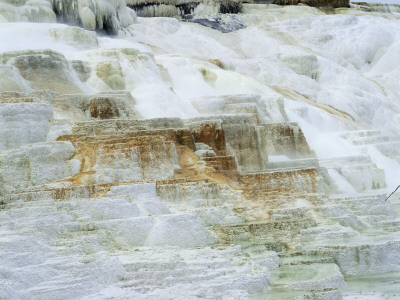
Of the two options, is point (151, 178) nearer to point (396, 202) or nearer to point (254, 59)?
point (396, 202)

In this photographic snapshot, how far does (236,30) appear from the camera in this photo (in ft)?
108

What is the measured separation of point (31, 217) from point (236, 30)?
83.1ft

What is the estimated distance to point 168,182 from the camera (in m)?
11.1

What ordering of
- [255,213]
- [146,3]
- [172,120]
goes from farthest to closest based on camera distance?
[146,3] → [172,120] → [255,213]

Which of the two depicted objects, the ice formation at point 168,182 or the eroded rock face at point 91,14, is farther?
the eroded rock face at point 91,14

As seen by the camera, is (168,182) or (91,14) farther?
(91,14)

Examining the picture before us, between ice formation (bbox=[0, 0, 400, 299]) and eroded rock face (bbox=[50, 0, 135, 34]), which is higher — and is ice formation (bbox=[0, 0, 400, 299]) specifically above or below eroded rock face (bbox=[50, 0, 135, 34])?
below

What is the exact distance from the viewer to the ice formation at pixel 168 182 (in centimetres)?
761

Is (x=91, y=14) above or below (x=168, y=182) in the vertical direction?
above

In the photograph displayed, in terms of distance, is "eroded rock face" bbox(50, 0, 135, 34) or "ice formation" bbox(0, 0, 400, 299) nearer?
"ice formation" bbox(0, 0, 400, 299)

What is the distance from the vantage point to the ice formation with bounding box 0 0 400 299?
7613mm

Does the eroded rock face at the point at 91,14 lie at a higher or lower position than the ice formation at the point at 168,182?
higher

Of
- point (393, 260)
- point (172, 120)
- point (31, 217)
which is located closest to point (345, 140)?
point (172, 120)

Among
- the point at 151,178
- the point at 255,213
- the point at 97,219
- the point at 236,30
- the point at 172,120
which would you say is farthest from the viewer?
the point at 236,30
